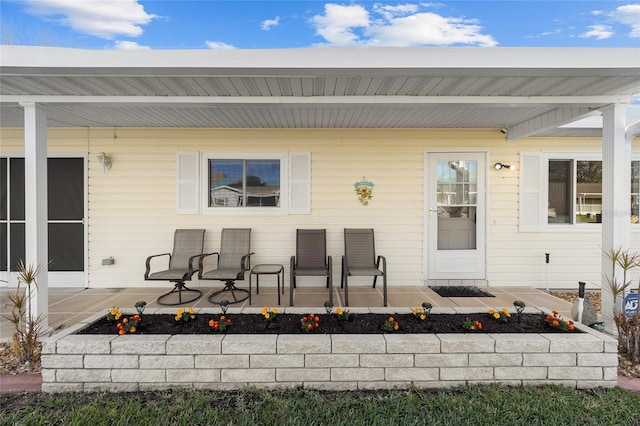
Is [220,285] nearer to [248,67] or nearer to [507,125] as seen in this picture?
[248,67]

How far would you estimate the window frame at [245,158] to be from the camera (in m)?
4.71

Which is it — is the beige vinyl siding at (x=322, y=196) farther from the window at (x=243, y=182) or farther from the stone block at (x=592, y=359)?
the stone block at (x=592, y=359)

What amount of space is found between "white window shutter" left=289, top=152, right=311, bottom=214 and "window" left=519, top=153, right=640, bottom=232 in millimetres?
3371

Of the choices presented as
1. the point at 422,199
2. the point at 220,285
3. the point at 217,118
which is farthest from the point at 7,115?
the point at 422,199

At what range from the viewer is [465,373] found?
7.09 feet

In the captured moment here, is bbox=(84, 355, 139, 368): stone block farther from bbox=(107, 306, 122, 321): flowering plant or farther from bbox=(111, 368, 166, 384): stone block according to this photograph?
bbox=(107, 306, 122, 321): flowering plant

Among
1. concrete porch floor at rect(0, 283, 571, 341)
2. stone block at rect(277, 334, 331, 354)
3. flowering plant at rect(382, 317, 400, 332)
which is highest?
flowering plant at rect(382, 317, 400, 332)

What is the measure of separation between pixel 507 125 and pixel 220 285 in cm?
499

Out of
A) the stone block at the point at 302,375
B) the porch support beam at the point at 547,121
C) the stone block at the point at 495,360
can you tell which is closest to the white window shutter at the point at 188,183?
the stone block at the point at 302,375

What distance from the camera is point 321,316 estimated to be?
2.68 m

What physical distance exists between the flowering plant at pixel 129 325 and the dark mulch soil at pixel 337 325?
0.05 m

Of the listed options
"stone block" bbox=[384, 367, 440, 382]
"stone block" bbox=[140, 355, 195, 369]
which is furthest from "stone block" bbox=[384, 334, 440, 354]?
"stone block" bbox=[140, 355, 195, 369]

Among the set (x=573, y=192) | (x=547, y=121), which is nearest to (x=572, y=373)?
(x=547, y=121)

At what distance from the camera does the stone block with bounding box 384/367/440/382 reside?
2.15 m
